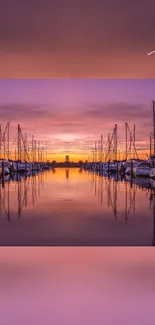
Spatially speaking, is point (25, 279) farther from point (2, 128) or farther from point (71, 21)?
point (2, 128)

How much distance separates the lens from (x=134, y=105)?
14836 millimetres

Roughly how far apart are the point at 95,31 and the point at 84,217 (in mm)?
4077

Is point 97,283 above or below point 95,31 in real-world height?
below

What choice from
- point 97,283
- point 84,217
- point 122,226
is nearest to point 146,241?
point 122,226

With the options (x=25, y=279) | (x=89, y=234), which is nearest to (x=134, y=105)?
(x=89, y=234)

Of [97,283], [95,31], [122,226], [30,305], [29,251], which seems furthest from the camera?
[122,226]

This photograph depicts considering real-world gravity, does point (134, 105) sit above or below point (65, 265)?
above

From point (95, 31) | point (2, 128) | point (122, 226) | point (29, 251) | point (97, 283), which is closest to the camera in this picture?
point (97, 283)

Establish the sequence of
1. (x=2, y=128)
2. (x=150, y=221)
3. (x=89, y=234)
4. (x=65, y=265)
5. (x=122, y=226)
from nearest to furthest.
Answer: (x=65, y=265) < (x=89, y=234) < (x=122, y=226) < (x=150, y=221) < (x=2, y=128)

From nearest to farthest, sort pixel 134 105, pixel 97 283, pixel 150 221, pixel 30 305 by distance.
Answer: pixel 30 305
pixel 97 283
pixel 150 221
pixel 134 105

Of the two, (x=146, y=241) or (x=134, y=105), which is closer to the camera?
(x=146, y=241)

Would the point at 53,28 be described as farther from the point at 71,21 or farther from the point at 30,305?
the point at 30,305

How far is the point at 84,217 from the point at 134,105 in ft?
27.2

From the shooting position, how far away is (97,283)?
3244mm
